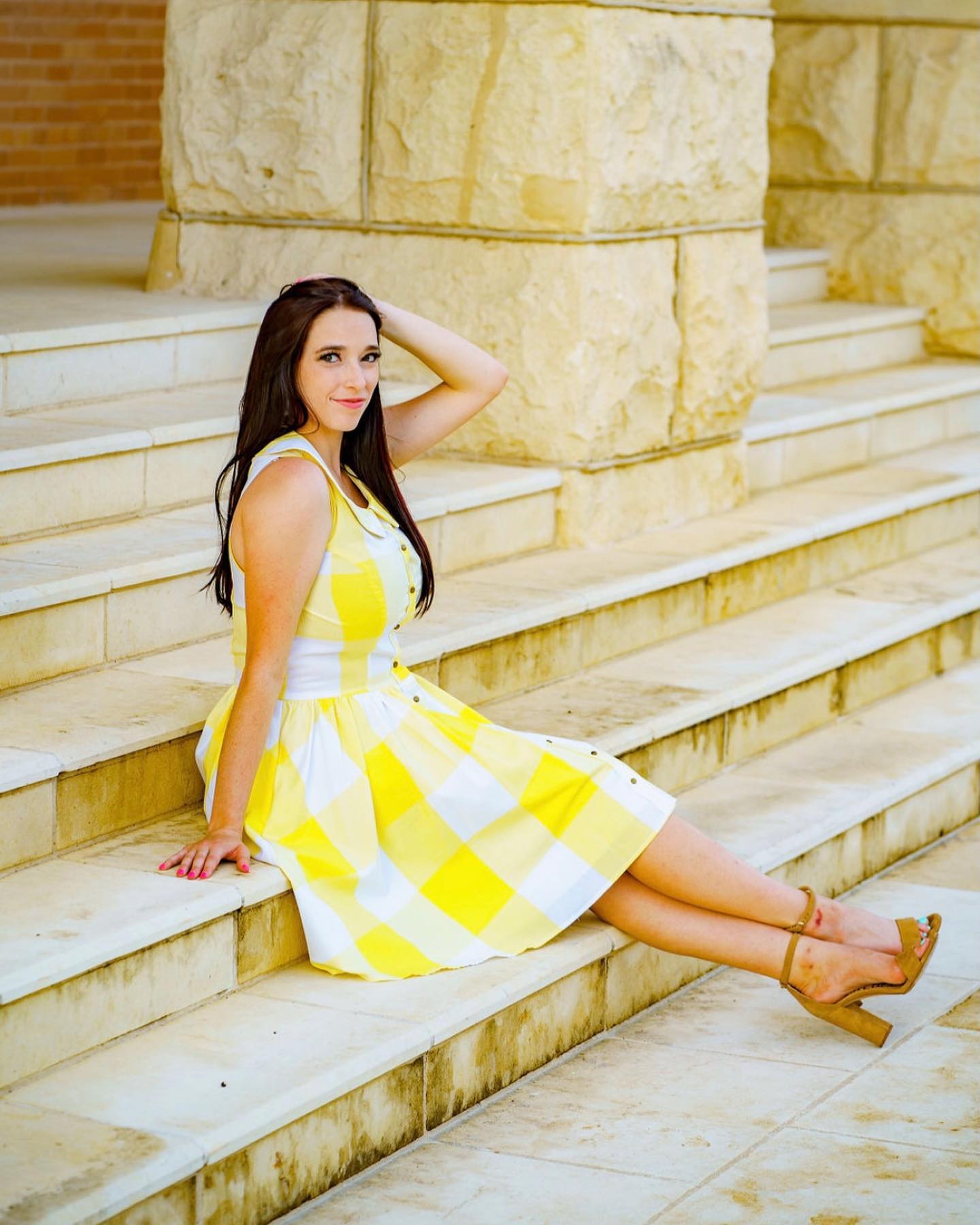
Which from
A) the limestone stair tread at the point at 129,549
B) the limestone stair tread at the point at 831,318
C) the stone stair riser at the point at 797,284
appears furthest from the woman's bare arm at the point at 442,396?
the stone stair riser at the point at 797,284

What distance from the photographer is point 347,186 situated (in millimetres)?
5793

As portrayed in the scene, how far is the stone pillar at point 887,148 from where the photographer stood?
7980mm

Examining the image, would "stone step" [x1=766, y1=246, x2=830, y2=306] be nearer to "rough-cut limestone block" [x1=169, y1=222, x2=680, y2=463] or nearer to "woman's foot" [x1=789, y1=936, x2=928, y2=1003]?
"rough-cut limestone block" [x1=169, y1=222, x2=680, y2=463]

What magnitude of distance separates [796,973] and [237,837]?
1.05m

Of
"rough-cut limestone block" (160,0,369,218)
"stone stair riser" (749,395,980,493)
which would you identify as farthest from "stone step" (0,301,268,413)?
"stone stair riser" (749,395,980,493)

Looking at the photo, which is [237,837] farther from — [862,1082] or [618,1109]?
[862,1082]

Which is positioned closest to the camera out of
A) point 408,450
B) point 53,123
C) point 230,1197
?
point 230,1197

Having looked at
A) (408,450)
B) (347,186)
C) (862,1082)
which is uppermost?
(347,186)

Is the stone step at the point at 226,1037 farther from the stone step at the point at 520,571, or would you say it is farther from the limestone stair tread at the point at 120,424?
the limestone stair tread at the point at 120,424

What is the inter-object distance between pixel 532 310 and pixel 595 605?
0.87m

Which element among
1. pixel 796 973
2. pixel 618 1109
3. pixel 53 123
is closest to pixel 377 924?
pixel 618 1109

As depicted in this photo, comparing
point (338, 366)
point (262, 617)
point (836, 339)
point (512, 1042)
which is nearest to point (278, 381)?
point (338, 366)

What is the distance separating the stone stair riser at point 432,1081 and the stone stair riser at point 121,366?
6.31ft

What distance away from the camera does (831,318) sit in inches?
305
